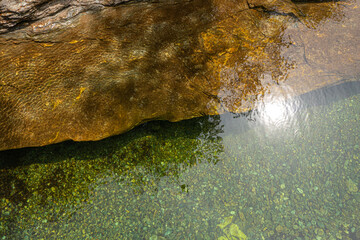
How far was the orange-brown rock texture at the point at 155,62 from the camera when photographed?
2.49m

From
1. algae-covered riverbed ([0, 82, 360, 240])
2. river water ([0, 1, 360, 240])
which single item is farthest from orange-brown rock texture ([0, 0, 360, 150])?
algae-covered riverbed ([0, 82, 360, 240])

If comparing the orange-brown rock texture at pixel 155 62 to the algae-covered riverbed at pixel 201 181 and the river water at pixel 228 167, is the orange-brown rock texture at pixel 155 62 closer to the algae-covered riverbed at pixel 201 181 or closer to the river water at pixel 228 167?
the river water at pixel 228 167

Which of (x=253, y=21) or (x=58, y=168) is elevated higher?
(x=253, y=21)

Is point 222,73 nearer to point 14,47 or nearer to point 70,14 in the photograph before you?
point 70,14

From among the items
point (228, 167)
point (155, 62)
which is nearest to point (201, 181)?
point (228, 167)

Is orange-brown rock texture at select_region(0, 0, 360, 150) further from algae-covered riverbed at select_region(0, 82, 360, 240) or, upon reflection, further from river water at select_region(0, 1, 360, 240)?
algae-covered riverbed at select_region(0, 82, 360, 240)

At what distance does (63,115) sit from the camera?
2.62m

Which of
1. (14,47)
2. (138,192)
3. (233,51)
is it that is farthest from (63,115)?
(233,51)

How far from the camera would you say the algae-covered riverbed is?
2791mm

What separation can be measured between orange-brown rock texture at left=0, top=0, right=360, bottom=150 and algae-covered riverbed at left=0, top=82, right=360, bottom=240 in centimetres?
50

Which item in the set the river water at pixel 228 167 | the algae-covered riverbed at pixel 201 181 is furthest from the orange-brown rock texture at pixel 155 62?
the algae-covered riverbed at pixel 201 181

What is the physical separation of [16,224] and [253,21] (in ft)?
12.5

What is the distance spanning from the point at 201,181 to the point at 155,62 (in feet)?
5.40

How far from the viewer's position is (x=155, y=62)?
8.93ft
